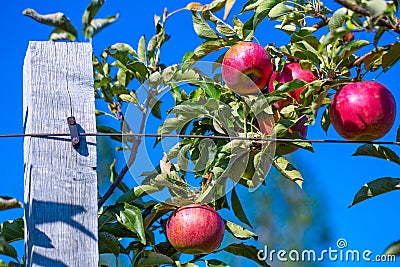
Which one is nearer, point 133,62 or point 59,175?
point 59,175

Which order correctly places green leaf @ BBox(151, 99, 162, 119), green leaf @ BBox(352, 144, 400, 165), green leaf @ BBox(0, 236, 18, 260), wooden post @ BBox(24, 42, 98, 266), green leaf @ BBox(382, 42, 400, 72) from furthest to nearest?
1. green leaf @ BBox(151, 99, 162, 119)
2. green leaf @ BBox(352, 144, 400, 165)
3. green leaf @ BBox(382, 42, 400, 72)
4. green leaf @ BBox(0, 236, 18, 260)
5. wooden post @ BBox(24, 42, 98, 266)

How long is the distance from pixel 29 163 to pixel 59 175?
0.06 meters

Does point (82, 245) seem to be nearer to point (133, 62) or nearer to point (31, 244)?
point (31, 244)

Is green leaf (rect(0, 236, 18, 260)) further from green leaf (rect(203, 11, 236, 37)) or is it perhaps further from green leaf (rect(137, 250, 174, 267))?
green leaf (rect(203, 11, 236, 37))

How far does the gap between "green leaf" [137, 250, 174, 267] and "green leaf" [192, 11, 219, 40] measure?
55 centimetres

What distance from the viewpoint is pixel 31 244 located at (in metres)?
1.11

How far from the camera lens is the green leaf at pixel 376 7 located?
105 cm

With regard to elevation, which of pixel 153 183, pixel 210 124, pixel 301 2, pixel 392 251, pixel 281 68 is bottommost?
pixel 392 251

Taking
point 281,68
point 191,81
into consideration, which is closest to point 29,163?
point 191,81

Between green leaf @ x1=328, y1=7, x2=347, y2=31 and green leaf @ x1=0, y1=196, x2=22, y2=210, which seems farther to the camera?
green leaf @ x1=328, y1=7, x2=347, y2=31

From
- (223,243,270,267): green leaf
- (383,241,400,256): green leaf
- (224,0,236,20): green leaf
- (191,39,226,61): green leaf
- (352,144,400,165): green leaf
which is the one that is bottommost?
(223,243,270,267): green leaf

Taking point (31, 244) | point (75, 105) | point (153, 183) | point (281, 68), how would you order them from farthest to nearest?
point (281, 68) → point (153, 183) → point (75, 105) → point (31, 244)

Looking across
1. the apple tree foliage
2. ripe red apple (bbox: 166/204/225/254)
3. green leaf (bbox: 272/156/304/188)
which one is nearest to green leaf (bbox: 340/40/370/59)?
the apple tree foliage

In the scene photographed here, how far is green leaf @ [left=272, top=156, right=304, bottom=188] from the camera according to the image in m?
1.58
